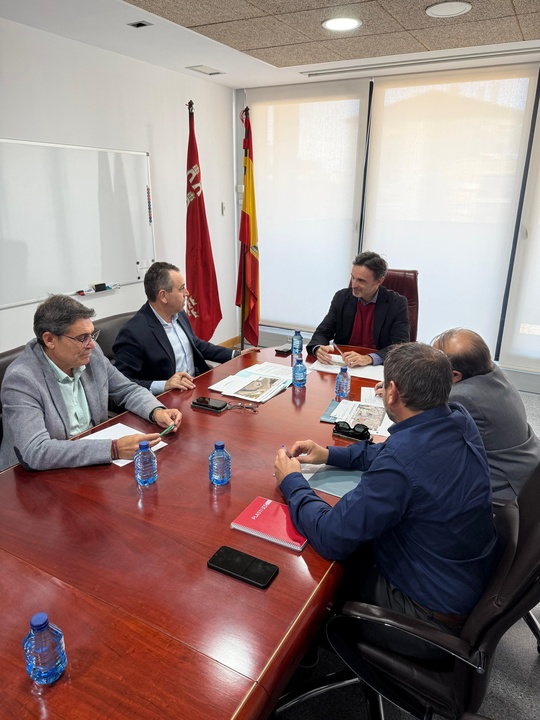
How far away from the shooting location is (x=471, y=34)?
2.95m

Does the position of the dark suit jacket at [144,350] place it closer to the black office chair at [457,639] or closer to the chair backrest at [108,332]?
the chair backrest at [108,332]

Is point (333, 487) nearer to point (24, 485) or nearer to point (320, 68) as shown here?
point (24, 485)

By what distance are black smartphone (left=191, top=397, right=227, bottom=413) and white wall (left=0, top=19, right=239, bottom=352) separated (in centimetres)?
180

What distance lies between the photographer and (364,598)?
4.43ft

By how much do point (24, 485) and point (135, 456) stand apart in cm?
34

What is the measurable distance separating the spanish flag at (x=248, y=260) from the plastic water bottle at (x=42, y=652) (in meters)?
4.01

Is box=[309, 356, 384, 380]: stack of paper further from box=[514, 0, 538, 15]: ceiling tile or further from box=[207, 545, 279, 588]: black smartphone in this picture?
box=[514, 0, 538, 15]: ceiling tile

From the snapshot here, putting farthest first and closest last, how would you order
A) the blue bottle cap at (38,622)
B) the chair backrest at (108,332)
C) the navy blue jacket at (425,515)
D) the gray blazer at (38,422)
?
the chair backrest at (108,332), the gray blazer at (38,422), the navy blue jacket at (425,515), the blue bottle cap at (38,622)

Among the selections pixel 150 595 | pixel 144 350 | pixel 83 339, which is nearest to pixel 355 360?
pixel 144 350

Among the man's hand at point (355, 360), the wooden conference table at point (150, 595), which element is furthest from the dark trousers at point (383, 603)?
the man's hand at point (355, 360)

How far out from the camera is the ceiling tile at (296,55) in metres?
3.29

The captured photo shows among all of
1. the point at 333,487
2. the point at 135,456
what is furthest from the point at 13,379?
the point at 333,487

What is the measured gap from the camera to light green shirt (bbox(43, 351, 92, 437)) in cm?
179

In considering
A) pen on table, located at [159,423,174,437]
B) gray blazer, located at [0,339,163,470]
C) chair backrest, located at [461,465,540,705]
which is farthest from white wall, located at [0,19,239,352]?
chair backrest, located at [461,465,540,705]
